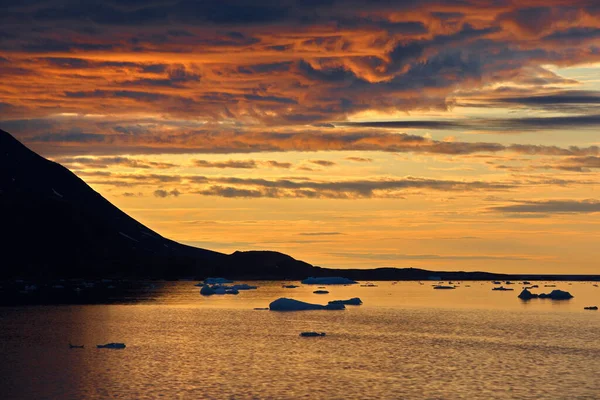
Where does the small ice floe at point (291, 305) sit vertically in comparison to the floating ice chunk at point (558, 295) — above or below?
below

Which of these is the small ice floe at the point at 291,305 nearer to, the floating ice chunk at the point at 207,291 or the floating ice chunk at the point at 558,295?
the floating ice chunk at the point at 207,291

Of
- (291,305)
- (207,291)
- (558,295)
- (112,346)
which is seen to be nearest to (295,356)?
(112,346)

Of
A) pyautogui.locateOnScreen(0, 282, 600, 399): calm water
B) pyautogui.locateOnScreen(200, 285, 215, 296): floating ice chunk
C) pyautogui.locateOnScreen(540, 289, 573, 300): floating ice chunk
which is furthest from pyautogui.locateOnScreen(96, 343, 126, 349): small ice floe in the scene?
pyautogui.locateOnScreen(540, 289, 573, 300): floating ice chunk

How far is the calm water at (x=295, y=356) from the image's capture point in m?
46.7

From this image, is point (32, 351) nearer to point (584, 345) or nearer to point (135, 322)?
point (135, 322)

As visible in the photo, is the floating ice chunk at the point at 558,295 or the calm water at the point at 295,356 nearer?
the calm water at the point at 295,356

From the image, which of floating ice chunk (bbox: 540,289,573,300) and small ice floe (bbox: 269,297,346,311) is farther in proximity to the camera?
floating ice chunk (bbox: 540,289,573,300)

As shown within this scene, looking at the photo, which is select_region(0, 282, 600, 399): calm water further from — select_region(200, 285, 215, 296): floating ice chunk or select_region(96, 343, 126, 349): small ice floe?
select_region(200, 285, 215, 296): floating ice chunk

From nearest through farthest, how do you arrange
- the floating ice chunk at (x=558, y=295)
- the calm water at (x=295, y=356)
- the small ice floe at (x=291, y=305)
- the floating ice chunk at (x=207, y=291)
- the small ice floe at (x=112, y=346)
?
1. the calm water at (x=295, y=356)
2. the small ice floe at (x=112, y=346)
3. the small ice floe at (x=291, y=305)
4. the floating ice chunk at (x=558, y=295)
5. the floating ice chunk at (x=207, y=291)

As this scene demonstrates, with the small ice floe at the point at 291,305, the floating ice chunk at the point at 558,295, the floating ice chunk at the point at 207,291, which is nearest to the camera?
the small ice floe at the point at 291,305

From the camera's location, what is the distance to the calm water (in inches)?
1838

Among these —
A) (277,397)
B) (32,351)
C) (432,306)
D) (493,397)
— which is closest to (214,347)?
(32,351)

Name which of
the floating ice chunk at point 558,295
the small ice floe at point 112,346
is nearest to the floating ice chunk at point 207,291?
the floating ice chunk at point 558,295

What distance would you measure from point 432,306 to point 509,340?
193 feet
